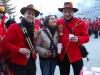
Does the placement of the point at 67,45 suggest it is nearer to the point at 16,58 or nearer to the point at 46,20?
the point at 46,20

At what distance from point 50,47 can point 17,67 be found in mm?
884

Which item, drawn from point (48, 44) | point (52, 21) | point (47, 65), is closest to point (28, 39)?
point (48, 44)

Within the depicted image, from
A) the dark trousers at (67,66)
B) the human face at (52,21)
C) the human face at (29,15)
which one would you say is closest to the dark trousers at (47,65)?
the dark trousers at (67,66)

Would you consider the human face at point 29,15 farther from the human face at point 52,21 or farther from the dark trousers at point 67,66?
the dark trousers at point 67,66

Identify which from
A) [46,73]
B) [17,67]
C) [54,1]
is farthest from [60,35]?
[54,1]

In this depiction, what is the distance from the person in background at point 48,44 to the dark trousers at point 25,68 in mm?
526

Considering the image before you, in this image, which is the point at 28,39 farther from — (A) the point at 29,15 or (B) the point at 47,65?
(B) the point at 47,65

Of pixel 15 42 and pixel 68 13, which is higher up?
pixel 68 13

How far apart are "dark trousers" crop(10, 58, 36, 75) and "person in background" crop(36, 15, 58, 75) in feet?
1.73

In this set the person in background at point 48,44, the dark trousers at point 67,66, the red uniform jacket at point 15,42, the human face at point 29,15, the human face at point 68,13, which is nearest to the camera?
the red uniform jacket at point 15,42

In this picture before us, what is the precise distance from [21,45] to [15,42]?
10 centimetres

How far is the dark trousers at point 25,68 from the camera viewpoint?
19.1ft

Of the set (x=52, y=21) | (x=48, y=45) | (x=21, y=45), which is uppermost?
(x=52, y=21)

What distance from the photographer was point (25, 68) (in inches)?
229
